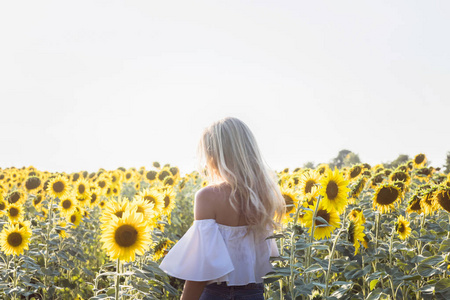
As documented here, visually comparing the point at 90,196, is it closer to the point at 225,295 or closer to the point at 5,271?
the point at 5,271

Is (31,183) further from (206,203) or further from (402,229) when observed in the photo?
(402,229)

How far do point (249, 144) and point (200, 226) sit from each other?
0.75 m

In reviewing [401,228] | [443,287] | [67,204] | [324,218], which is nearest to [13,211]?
[67,204]

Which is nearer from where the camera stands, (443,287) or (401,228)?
(443,287)

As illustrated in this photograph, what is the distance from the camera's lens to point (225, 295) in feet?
10.8

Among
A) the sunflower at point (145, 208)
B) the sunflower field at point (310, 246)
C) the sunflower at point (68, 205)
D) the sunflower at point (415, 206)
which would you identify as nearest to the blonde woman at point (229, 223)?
the sunflower field at point (310, 246)

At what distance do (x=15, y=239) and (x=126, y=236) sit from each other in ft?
8.71

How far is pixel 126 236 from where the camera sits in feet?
10.5

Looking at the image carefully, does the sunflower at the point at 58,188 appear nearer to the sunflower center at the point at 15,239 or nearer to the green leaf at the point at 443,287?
the sunflower center at the point at 15,239

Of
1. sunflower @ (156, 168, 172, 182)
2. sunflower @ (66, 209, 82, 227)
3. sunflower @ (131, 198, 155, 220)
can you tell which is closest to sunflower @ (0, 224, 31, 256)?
sunflower @ (66, 209, 82, 227)

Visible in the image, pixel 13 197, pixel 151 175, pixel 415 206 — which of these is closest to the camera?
pixel 415 206

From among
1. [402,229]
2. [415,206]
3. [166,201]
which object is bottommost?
[402,229]

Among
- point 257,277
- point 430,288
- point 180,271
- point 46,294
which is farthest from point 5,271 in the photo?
point 430,288

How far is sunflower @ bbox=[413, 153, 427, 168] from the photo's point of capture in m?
10.4
